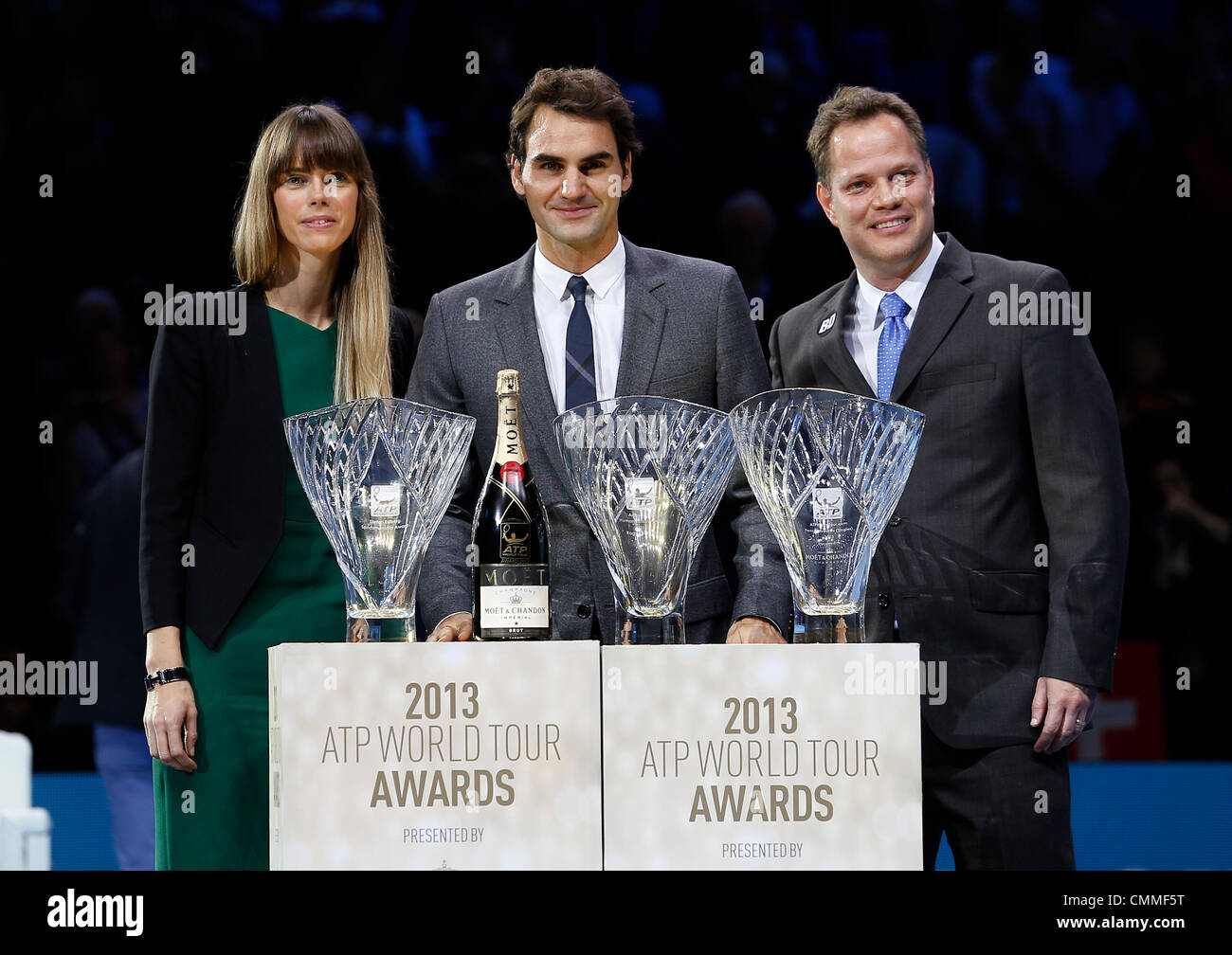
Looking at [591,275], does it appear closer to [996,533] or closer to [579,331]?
[579,331]

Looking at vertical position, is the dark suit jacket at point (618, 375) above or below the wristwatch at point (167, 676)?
above

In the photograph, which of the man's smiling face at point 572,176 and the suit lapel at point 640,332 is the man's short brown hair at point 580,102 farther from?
the suit lapel at point 640,332

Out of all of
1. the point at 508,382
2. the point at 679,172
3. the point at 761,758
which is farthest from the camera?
the point at 679,172

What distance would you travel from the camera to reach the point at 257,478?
2.02m

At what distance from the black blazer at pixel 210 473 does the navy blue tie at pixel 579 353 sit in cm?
44

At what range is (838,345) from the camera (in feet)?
6.91

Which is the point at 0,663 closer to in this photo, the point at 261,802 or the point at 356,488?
the point at 261,802

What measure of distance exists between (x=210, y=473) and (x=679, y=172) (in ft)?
7.75

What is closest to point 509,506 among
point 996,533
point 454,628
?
point 454,628

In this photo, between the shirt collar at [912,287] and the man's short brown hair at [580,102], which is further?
the shirt collar at [912,287]

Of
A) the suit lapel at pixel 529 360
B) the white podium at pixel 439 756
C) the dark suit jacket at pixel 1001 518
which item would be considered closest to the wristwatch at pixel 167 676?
the suit lapel at pixel 529 360

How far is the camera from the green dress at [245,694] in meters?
2.00

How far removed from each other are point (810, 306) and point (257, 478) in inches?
36.4
